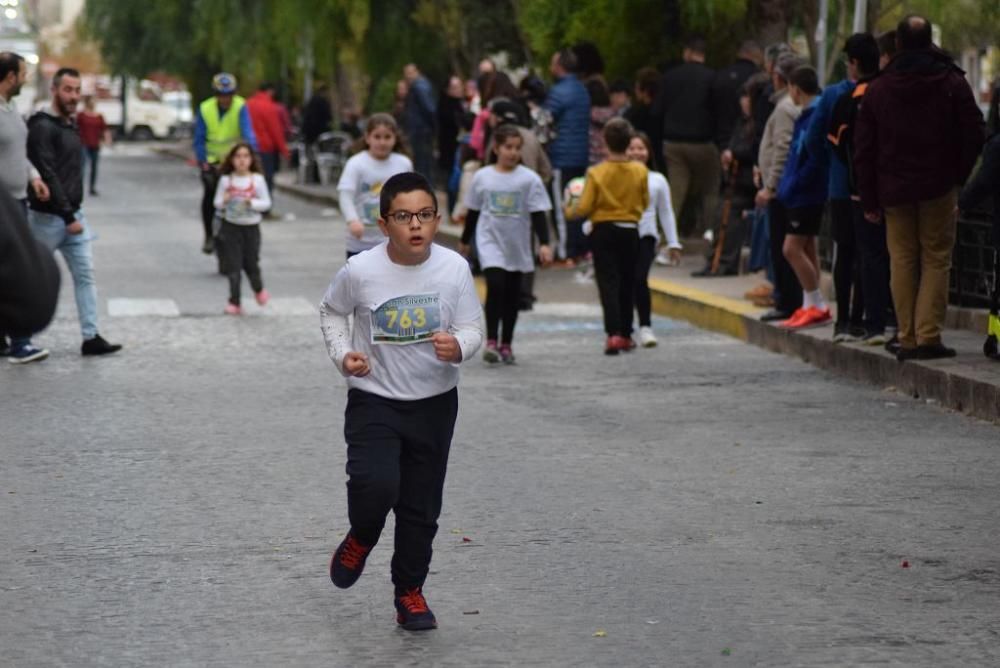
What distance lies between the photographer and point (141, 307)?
17.5 meters

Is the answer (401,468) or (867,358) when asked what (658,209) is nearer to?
(867,358)

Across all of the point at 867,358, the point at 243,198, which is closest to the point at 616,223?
the point at 867,358

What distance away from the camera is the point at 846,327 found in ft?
43.5

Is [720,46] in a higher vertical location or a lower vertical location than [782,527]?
higher

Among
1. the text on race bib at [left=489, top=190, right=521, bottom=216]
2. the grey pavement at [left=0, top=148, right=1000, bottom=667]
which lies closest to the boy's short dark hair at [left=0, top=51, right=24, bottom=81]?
the grey pavement at [left=0, top=148, right=1000, bottom=667]

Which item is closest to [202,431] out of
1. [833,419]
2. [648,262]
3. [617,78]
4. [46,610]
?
[833,419]

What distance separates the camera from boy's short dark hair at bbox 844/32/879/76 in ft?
41.8

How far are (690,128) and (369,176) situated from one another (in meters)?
6.77

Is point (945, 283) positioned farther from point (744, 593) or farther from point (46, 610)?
point (46, 610)

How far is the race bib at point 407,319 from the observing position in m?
6.27

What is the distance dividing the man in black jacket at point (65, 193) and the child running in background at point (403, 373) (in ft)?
24.6

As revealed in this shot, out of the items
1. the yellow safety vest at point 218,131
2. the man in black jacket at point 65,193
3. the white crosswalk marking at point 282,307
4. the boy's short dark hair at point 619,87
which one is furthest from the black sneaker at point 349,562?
the yellow safety vest at point 218,131

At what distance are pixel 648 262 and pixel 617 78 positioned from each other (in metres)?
7.08

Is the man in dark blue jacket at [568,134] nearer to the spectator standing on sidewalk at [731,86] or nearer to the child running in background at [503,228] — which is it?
the spectator standing on sidewalk at [731,86]
